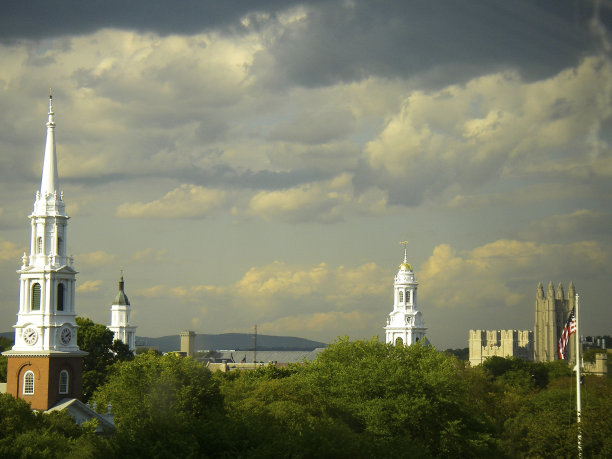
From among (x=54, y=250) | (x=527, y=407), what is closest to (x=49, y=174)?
(x=54, y=250)

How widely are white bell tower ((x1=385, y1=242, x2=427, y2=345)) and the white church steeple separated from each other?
93.5 meters

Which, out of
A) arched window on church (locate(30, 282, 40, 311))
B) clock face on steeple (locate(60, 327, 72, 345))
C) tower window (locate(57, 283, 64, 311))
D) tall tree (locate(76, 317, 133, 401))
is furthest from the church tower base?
tall tree (locate(76, 317, 133, 401))

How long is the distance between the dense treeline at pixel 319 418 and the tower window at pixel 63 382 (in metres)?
2.84

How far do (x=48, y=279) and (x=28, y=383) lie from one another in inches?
349

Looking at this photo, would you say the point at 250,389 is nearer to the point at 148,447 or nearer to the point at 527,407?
the point at 527,407

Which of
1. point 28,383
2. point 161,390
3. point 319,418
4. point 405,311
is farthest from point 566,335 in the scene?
point 405,311

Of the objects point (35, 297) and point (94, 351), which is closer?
point (35, 297)

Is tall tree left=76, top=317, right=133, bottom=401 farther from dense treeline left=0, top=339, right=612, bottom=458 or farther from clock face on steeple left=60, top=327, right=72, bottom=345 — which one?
dense treeline left=0, top=339, right=612, bottom=458

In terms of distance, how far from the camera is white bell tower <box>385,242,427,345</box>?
589 ft

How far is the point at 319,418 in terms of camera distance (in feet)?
213

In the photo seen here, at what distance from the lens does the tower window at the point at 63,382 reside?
3563 inches

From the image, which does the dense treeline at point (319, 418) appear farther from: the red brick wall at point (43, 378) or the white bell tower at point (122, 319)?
the white bell tower at point (122, 319)

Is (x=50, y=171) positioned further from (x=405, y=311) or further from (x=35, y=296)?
(x=405, y=311)

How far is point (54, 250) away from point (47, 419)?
27063 mm
